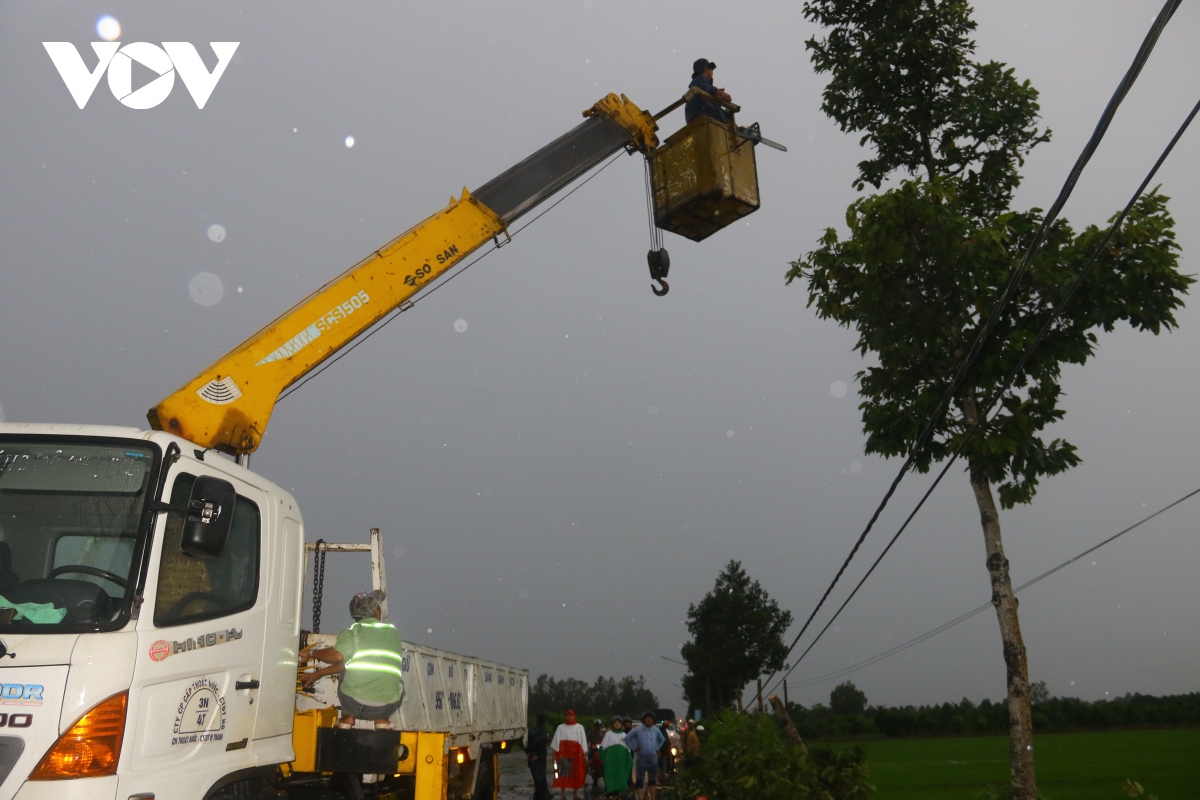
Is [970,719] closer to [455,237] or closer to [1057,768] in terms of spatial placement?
[1057,768]

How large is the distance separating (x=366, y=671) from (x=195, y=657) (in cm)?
176

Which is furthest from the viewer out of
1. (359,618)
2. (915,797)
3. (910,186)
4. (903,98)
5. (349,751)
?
(915,797)

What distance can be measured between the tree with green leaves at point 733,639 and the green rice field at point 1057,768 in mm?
9166

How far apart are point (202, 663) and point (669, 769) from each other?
20.3 meters

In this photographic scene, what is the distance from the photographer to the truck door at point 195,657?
13.2ft

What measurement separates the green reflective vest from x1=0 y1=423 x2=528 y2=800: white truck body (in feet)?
1.82

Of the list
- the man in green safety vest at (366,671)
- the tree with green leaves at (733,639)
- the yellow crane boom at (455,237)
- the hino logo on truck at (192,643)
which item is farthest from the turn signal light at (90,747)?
the tree with green leaves at (733,639)

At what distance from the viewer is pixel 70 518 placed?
4359 millimetres

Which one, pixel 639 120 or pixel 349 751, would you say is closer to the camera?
pixel 349 751

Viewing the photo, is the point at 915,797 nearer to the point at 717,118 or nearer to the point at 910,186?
the point at 910,186

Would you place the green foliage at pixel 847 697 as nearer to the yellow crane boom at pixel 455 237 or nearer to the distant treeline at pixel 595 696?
the distant treeline at pixel 595 696

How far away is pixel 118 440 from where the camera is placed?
4469 millimetres

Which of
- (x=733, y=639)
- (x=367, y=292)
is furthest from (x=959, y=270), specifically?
(x=733, y=639)

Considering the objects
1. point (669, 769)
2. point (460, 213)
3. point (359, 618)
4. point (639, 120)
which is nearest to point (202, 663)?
point (359, 618)
